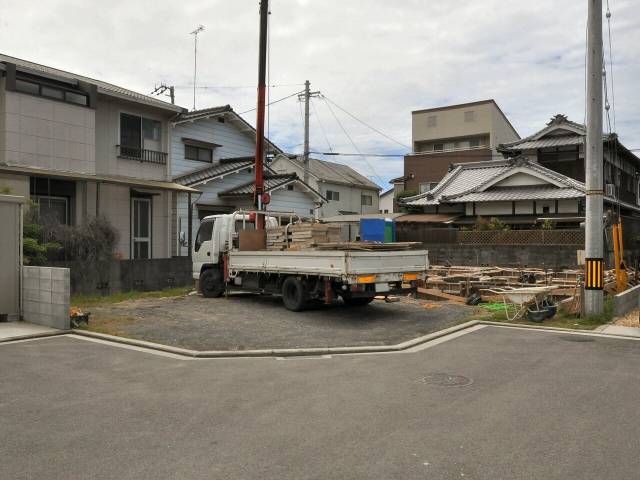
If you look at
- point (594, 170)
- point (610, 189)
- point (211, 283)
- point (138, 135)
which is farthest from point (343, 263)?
point (610, 189)

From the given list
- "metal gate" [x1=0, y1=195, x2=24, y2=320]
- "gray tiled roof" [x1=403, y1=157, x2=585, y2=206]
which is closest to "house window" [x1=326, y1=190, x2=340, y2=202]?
"gray tiled roof" [x1=403, y1=157, x2=585, y2=206]

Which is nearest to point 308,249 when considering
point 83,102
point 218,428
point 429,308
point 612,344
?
point 429,308

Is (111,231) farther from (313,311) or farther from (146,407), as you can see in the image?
(146,407)

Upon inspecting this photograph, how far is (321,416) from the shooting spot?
5.50 metres

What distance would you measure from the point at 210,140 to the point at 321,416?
804 inches

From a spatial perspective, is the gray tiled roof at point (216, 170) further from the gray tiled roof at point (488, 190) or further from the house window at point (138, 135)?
the gray tiled roof at point (488, 190)

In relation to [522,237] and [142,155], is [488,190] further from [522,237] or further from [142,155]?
[142,155]

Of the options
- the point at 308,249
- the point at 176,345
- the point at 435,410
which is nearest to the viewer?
the point at 435,410

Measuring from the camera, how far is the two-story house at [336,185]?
44000mm

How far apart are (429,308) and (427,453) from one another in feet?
31.0

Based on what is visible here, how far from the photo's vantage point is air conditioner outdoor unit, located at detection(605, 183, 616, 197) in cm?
2853

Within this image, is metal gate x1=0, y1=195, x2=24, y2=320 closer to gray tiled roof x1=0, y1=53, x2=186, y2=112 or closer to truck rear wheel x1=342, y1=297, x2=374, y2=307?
truck rear wheel x1=342, y1=297, x2=374, y2=307

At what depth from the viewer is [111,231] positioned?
16.9 m

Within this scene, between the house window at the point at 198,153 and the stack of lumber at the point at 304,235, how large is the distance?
37.1 ft
